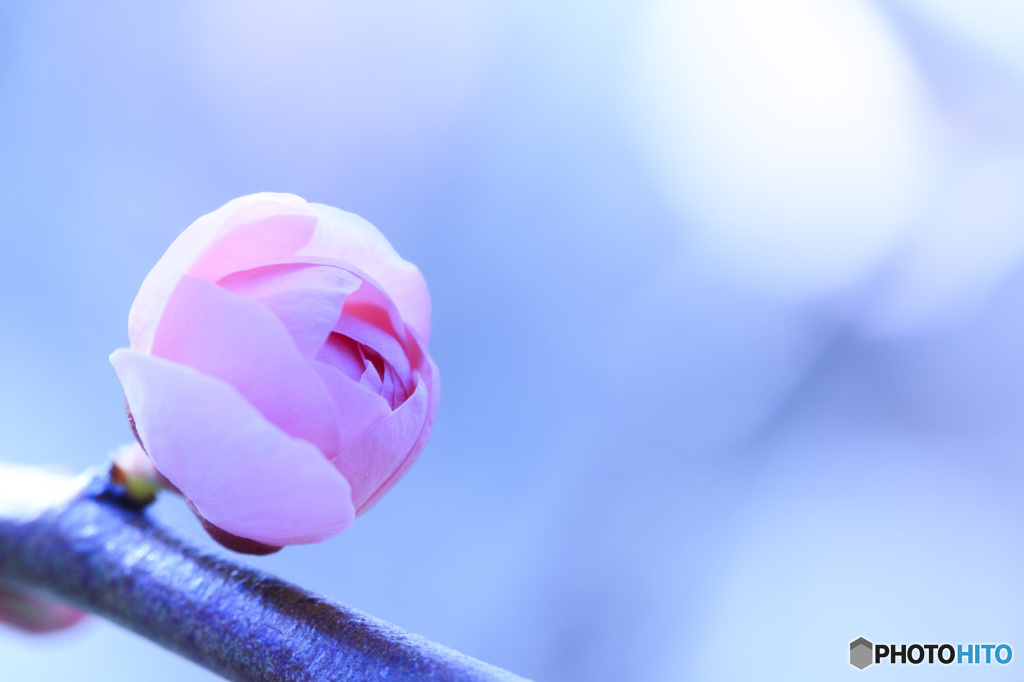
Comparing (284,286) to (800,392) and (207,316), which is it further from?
(800,392)

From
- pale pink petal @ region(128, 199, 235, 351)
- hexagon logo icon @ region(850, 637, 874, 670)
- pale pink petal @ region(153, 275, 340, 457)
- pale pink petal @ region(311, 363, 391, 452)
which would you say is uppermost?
pale pink petal @ region(128, 199, 235, 351)

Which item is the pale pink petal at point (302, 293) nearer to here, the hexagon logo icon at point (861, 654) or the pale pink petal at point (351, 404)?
the pale pink petal at point (351, 404)

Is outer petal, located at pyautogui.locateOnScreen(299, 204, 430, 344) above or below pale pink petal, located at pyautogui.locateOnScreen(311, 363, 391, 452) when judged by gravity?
above

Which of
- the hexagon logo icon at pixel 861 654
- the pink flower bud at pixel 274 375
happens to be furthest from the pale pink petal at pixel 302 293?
the hexagon logo icon at pixel 861 654

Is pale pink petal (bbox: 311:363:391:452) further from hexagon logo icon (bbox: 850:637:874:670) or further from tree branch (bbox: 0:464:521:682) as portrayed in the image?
hexagon logo icon (bbox: 850:637:874:670)

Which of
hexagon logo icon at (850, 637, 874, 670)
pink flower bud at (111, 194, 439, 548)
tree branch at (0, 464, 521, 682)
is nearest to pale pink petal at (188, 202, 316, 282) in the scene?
pink flower bud at (111, 194, 439, 548)

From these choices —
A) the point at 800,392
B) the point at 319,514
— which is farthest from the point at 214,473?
the point at 800,392

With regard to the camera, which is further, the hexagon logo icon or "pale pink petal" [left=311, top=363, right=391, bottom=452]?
the hexagon logo icon
